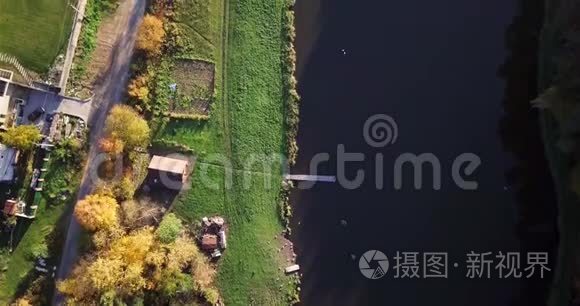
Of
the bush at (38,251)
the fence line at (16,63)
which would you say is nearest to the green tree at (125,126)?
the fence line at (16,63)

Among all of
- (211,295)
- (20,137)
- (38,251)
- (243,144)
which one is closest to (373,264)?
(211,295)

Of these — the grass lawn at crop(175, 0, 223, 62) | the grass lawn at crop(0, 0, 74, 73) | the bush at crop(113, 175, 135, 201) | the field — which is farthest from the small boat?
the grass lawn at crop(0, 0, 74, 73)

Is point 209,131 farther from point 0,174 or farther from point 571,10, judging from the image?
point 571,10

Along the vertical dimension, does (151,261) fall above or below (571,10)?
below

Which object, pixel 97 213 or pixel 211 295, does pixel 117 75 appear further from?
pixel 211 295

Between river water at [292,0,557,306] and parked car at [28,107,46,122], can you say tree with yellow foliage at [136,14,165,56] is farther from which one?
river water at [292,0,557,306]

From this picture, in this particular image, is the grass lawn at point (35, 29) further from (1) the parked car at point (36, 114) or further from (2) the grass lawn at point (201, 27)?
(2) the grass lawn at point (201, 27)

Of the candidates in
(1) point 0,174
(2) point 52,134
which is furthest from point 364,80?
(1) point 0,174
